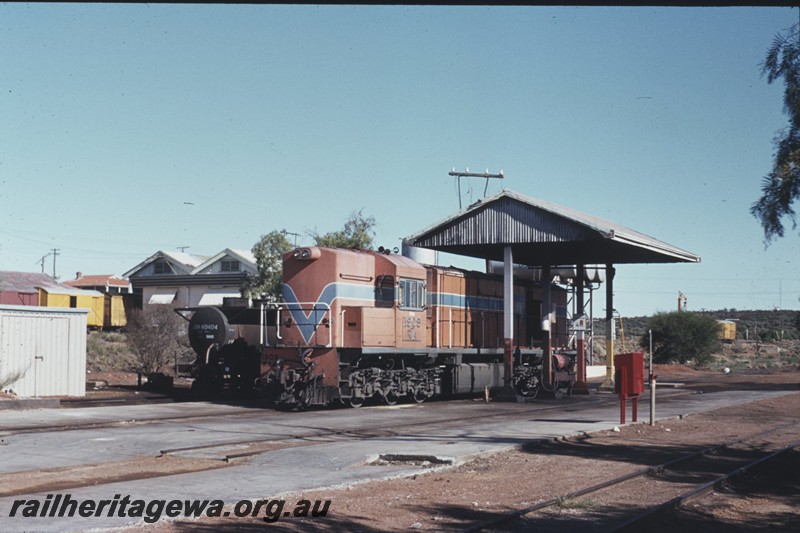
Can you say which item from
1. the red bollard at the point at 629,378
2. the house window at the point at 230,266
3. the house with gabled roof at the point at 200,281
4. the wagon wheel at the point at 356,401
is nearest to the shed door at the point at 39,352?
the wagon wheel at the point at 356,401

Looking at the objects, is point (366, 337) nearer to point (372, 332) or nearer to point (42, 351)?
point (372, 332)

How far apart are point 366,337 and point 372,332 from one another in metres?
0.35

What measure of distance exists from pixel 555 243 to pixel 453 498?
A: 19994 mm

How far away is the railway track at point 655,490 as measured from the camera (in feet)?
32.0

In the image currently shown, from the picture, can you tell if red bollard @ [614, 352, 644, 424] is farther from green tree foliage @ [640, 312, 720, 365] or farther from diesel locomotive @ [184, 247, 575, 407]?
green tree foliage @ [640, 312, 720, 365]

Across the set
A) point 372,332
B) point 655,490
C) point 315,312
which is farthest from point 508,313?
point 655,490

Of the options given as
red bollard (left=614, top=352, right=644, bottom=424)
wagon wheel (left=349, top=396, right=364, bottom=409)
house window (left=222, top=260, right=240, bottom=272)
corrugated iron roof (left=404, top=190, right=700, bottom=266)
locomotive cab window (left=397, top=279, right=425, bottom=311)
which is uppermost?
house window (left=222, top=260, right=240, bottom=272)

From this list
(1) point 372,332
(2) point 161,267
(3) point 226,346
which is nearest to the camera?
→ (1) point 372,332

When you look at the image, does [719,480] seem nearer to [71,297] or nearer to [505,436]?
[505,436]

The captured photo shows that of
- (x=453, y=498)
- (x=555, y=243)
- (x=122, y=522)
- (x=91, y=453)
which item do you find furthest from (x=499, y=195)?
(x=122, y=522)

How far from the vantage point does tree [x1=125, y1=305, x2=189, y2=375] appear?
3994 centimetres

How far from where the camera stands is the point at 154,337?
39938 mm

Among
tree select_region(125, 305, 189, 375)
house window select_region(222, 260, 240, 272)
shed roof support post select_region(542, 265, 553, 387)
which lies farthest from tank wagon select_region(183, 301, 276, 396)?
house window select_region(222, 260, 240, 272)

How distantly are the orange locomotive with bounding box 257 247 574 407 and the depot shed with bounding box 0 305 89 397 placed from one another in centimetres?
614
